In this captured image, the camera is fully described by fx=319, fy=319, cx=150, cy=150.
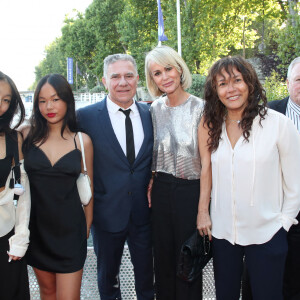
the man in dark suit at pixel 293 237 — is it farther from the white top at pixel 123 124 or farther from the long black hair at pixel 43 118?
the long black hair at pixel 43 118

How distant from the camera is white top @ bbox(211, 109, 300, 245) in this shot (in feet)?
7.12

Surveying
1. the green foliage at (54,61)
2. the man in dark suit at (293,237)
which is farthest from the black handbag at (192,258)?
the green foliage at (54,61)

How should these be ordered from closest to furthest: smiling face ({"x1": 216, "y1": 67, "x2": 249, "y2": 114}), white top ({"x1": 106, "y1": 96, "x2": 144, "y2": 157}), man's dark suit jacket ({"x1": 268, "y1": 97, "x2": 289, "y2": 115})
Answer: smiling face ({"x1": 216, "y1": 67, "x2": 249, "y2": 114}) < white top ({"x1": 106, "y1": 96, "x2": 144, "y2": 157}) < man's dark suit jacket ({"x1": 268, "y1": 97, "x2": 289, "y2": 115})

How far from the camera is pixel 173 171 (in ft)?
8.95

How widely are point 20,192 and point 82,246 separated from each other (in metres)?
0.69

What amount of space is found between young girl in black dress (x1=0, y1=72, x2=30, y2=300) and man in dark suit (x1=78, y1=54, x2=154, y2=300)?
0.69m

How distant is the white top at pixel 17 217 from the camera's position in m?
2.26

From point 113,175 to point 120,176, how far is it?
0.06m

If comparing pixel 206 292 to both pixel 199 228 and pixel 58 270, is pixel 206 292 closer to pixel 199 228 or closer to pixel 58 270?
pixel 199 228

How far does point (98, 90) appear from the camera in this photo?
38125 millimetres

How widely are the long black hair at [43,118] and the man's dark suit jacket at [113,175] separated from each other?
0.22m

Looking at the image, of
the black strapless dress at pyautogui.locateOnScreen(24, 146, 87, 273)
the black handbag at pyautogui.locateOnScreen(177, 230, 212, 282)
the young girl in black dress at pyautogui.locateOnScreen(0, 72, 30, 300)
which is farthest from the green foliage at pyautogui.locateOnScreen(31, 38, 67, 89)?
the black handbag at pyautogui.locateOnScreen(177, 230, 212, 282)

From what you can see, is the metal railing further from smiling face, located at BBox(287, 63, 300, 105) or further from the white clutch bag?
smiling face, located at BBox(287, 63, 300, 105)

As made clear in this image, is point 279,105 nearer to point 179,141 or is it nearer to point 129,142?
point 179,141
